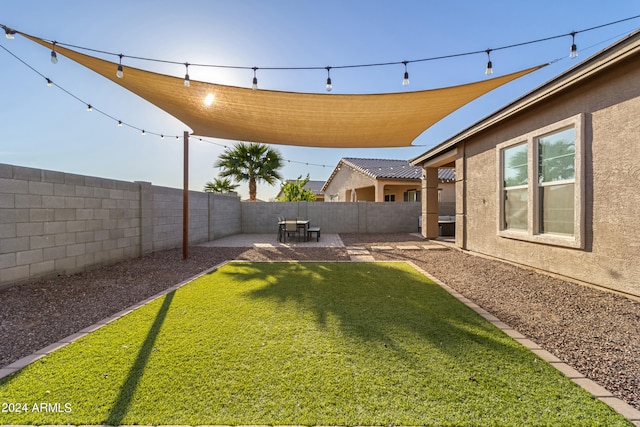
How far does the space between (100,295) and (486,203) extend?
25.5 ft

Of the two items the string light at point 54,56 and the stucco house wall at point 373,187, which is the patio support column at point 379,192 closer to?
the stucco house wall at point 373,187

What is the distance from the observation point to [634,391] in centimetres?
175

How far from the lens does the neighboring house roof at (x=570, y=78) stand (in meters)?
3.21

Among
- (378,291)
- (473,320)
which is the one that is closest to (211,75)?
(378,291)

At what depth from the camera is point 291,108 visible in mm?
6242

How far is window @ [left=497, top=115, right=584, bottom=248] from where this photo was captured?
4.12 m

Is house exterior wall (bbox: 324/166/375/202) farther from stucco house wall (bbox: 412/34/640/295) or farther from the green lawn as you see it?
the green lawn

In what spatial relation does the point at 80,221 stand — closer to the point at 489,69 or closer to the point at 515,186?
the point at 489,69

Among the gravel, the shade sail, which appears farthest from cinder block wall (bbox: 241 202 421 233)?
the gravel

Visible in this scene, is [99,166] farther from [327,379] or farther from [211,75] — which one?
[327,379]

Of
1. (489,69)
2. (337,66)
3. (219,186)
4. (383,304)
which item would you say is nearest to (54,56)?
(337,66)

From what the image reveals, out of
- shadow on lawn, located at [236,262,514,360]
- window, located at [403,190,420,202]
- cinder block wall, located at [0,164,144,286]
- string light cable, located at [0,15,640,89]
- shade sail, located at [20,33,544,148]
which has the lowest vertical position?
shadow on lawn, located at [236,262,514,360]

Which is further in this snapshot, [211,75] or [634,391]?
[211,75]

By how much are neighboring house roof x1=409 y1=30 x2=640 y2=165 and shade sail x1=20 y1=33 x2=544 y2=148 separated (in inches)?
27.1
